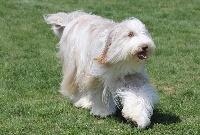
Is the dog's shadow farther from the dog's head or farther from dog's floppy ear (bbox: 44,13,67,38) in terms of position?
dog's floppy ear (bbox: 44,13,67,38)

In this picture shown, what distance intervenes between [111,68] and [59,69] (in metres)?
2.90

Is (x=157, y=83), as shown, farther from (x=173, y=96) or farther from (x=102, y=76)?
(x=102, y=76)

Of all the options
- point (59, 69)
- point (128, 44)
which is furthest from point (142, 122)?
point (59, 69)

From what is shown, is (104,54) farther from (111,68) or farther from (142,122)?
(142,122)

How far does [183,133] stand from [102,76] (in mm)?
1199

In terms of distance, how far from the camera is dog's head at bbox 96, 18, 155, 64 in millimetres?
5699

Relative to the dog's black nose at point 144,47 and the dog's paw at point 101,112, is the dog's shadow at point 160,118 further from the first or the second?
the dog's black nose at point 144,47

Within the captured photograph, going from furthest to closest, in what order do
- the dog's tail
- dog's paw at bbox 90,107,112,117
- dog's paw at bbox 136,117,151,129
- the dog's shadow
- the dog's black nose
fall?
the dog's tail, dog's paw at bbox 90,107,112,117, the dog's shadow, dog's paw at bbox 136,117,151,129, the dog's black nose

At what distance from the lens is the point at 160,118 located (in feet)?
21.0

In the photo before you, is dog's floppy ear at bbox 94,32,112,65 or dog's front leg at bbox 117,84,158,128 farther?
dog's floppy ear at bbox 94,32,112,65

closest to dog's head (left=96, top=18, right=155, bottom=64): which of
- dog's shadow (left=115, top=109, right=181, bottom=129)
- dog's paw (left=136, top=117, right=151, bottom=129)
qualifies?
dog's paw (left=136, top=117, right=151, bottom=129)

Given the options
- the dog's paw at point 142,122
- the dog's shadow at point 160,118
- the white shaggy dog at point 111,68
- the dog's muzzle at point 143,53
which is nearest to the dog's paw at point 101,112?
the white shaggy dog at point 111,68

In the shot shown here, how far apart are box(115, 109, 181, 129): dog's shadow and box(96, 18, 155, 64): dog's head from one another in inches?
32.0

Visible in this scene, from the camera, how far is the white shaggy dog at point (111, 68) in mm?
5816
